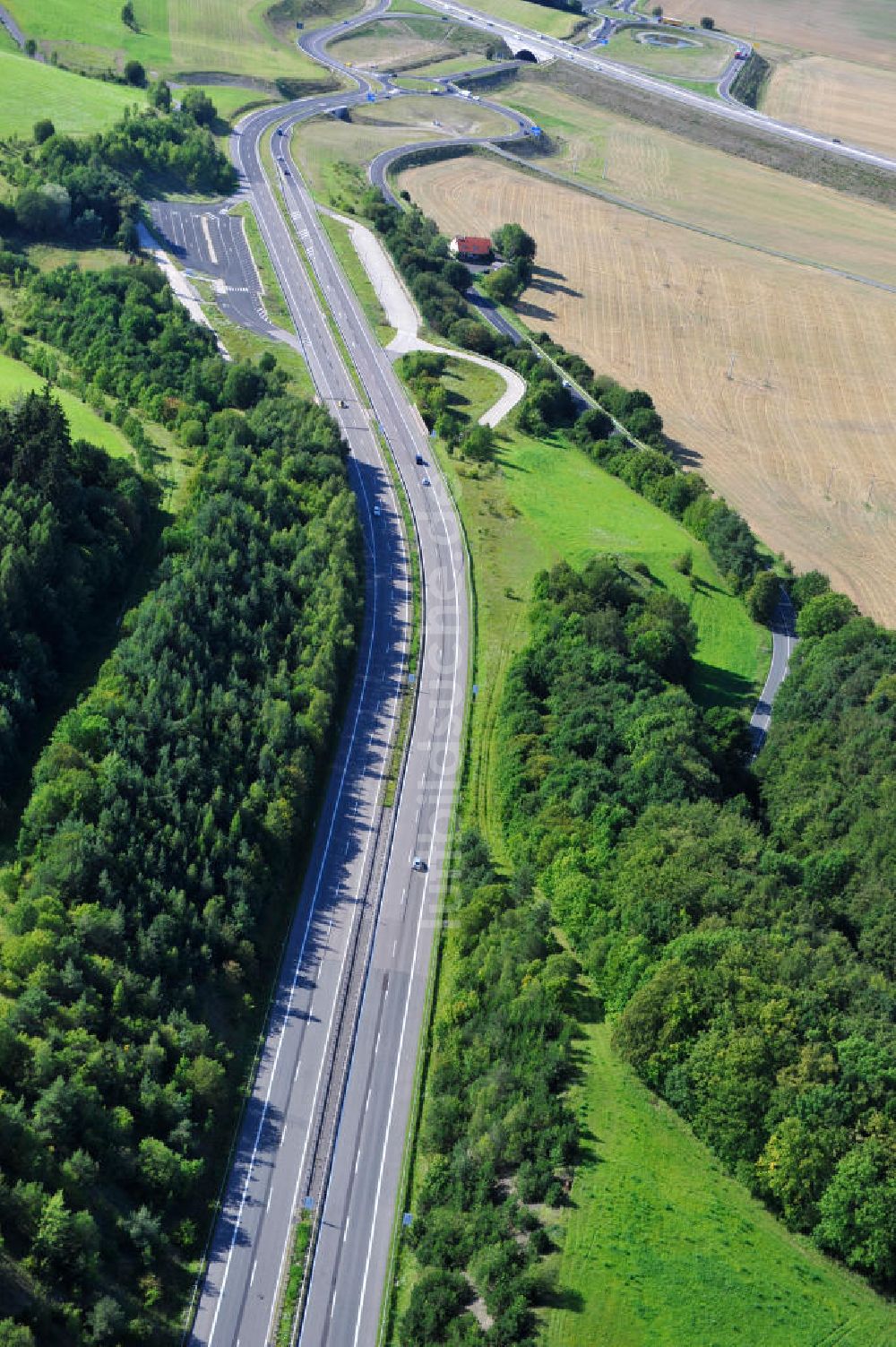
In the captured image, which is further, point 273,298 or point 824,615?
point 273,298

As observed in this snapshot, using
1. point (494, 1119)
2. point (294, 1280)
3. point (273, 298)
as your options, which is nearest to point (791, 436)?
point (273, 298)

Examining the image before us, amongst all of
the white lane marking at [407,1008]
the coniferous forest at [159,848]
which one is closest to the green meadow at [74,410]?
the coniferous forest at [159,848]

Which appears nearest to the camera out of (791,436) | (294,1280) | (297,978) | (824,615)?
(294,1280)

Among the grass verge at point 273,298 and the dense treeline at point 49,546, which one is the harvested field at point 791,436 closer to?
the grass verge at point 273,298

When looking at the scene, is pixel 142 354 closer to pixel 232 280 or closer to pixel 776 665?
pixel 232 280

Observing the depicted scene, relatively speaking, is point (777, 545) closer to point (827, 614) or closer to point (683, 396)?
point (827, 614)

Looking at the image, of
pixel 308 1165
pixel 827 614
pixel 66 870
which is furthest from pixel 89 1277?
pixel 827 614

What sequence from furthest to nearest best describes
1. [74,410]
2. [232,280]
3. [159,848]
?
1. [232,280]
2. [74,410]
3. [159,848]
